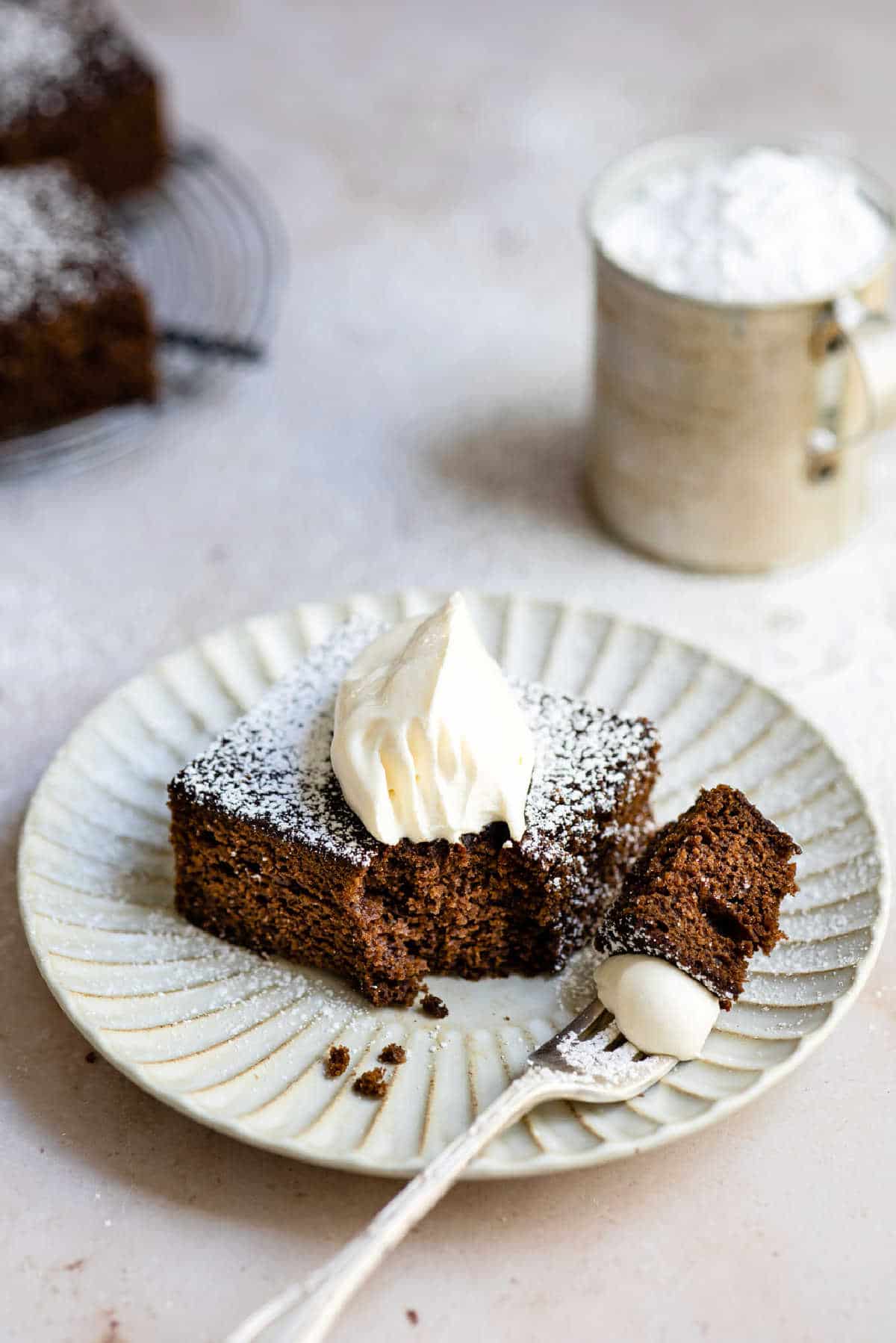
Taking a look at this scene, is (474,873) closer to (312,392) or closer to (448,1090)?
(448,1090)

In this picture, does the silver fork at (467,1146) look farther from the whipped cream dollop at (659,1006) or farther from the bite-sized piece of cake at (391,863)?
the bite-sized piece of cake at (391,863)

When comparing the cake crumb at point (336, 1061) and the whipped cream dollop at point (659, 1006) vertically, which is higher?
the whipped cream dollop at point (659, 1006)

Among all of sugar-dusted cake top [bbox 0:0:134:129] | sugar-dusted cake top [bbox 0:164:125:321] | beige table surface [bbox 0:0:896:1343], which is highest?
sugar-dusted cake top [bbox 0:0:134:129]

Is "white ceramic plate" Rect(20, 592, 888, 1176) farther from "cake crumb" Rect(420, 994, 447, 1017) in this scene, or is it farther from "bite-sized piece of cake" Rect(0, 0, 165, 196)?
"bite-sized piece of cake" Rect(0, 0, 165, 196)

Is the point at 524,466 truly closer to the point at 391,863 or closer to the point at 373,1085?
the point at 391,863

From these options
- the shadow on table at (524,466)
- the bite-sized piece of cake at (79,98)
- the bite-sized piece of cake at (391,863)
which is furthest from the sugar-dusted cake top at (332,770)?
the bite-sized piece of cake at (79,98)

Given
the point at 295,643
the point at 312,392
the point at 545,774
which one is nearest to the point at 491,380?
the point at 312,392

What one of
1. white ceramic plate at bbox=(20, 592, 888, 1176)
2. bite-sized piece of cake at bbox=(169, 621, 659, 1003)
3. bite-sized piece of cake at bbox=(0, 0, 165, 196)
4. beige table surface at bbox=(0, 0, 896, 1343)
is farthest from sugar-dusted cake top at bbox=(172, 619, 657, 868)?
bite-sized piece of cake at bbox=(0, 0, 165, 196)
